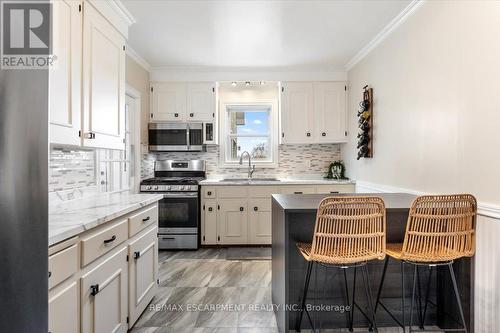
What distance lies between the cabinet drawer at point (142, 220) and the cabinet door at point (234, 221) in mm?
1646

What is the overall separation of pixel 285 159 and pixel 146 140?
207cm

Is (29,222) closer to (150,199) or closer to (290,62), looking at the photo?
(150,199)

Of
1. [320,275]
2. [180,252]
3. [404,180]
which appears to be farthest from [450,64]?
[180,252]

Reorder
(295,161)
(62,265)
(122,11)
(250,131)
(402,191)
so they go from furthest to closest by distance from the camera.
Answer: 1. (250,131)
2. (295,161)
3. (402,191)
4. (122,11)
5. (62,265)

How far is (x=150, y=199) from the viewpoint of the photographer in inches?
93.3

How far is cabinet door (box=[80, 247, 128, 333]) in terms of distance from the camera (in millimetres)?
1489

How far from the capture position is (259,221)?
4.09 m

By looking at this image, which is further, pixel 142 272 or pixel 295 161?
pixel 295 161

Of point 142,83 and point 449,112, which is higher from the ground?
point 142,83

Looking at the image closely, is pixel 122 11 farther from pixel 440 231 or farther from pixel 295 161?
pixel 295 161

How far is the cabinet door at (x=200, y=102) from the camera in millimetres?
4328

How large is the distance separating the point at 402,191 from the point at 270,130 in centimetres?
239

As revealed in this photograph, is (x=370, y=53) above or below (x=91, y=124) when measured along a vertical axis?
above

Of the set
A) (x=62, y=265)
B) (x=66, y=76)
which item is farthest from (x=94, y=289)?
(x=66, y=76)
